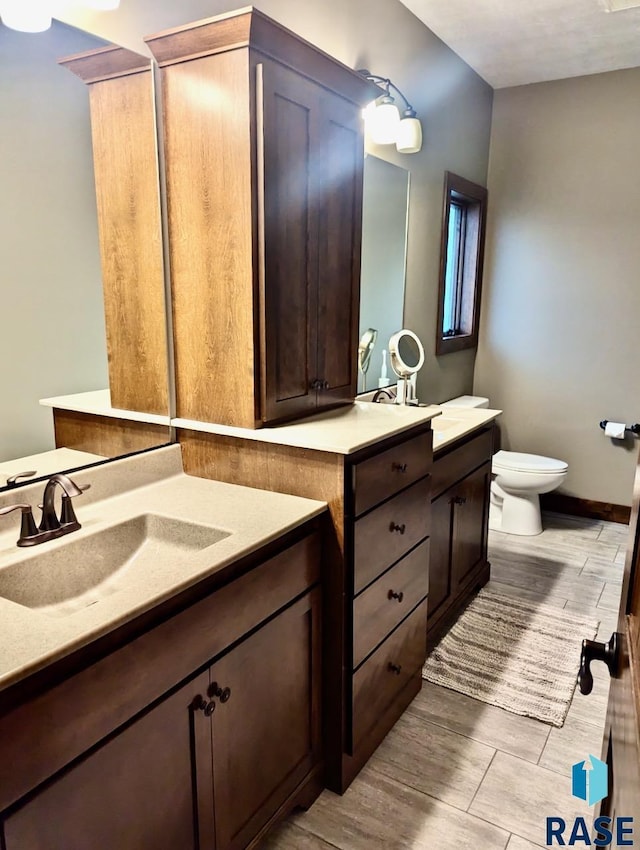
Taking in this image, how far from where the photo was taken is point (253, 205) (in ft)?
5.08

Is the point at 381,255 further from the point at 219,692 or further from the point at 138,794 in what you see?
the point at 138,794

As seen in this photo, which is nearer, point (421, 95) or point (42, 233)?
point (42, 233)

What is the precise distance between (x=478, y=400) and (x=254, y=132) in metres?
2.69

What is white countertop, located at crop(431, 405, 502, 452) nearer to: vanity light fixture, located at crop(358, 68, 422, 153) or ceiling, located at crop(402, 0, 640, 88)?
vanity light fixture, located at crop(358, 68, 422, 153)

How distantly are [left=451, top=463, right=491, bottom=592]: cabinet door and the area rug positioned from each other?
0.68 feet

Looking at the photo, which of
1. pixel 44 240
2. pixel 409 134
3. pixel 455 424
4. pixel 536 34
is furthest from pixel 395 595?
pixel 536 34

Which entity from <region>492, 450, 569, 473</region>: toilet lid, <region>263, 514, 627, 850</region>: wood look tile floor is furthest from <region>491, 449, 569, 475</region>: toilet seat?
<region>263, 514, 627, 850</region>: wood look tile floor

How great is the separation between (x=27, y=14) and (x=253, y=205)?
63cm

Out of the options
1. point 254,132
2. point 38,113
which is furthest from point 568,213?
point 38,113

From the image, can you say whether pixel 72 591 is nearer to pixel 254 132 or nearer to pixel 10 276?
pixel 10 276

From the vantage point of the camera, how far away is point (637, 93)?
3400 millimetres

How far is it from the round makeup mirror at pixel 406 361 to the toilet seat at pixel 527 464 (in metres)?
0.80

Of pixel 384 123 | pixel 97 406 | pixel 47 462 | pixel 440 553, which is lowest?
pixel 440 553

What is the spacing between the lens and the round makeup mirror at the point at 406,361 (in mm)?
2689
